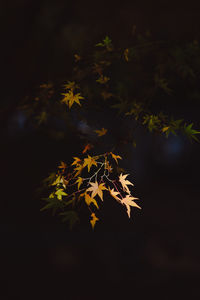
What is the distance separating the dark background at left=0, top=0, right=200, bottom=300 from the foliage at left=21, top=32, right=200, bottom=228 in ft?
1.21

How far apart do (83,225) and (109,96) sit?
1730 mm

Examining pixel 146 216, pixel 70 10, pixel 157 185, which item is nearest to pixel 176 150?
pixel 157 185

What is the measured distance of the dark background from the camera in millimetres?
2490

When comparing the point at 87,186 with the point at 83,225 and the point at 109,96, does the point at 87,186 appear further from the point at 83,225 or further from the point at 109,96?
the point at 83,225

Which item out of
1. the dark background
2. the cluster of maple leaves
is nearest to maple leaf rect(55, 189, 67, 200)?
the cluster of maple leaves

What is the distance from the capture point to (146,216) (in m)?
3.42

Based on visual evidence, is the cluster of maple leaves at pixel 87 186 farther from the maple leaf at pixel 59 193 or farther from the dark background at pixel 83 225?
the dark background at pixel 83 225

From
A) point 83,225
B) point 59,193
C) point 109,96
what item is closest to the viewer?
point 59,193

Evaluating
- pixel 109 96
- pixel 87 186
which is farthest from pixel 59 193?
pixel 109 96

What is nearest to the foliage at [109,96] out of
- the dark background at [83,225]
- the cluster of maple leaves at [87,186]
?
the cluster of maple leaves at [87,186]

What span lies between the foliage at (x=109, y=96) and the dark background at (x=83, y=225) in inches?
14.6

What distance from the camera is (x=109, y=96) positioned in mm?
2402

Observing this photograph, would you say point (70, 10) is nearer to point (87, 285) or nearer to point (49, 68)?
point (49, 68)

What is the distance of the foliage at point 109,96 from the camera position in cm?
174
